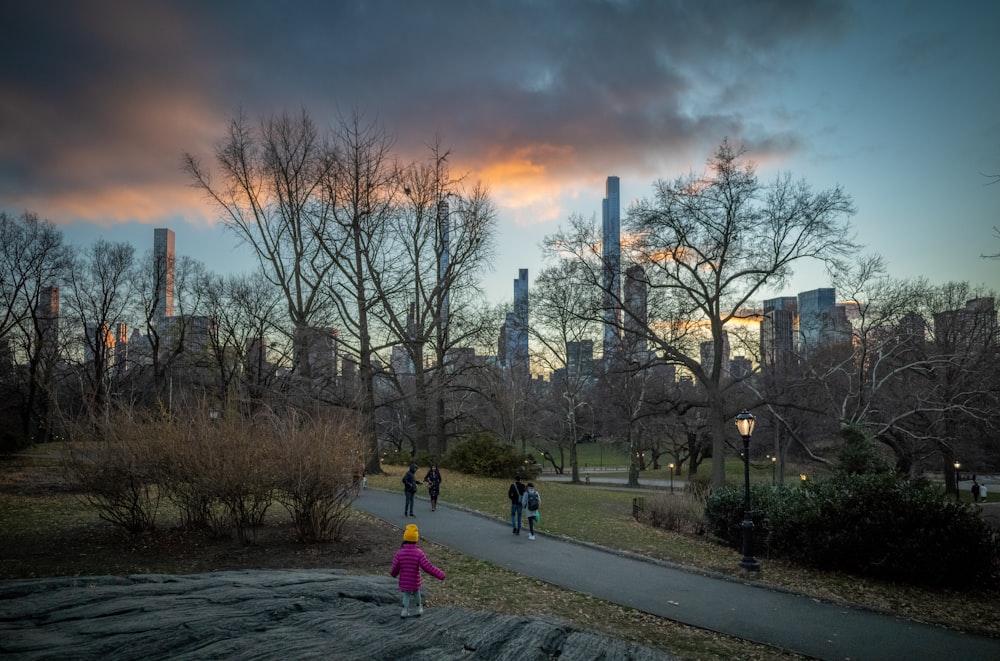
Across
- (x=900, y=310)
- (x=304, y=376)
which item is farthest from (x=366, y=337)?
(x=900, y=310)

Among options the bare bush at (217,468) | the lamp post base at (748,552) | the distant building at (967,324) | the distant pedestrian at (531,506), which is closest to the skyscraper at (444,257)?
the distant pedestrian at (531,506)

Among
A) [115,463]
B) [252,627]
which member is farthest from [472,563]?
[115,463]

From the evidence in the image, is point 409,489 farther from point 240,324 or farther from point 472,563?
point 240,324

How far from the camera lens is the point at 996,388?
28109mm

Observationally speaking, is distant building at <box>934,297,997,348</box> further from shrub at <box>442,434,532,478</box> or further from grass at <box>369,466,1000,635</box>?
shrub at <box>442,434,532,478</box>

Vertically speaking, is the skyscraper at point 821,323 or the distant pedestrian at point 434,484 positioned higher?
the skyscraper at point 821,323

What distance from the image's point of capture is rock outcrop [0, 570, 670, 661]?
5.77 m

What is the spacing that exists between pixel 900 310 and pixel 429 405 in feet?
90.9

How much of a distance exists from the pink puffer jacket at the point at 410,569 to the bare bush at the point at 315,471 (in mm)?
5187

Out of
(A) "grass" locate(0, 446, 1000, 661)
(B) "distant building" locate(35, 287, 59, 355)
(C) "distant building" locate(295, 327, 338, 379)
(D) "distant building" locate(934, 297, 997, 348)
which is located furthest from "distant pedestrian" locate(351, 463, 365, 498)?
(D) "distant building" locate(934, 297, 997, 348)

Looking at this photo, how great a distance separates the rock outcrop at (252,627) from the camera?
5773 mm

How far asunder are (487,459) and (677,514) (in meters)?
13.3

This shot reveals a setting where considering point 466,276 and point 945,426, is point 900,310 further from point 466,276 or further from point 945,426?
point 466,276

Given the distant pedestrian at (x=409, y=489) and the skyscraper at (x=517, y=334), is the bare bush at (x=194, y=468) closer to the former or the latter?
the distant pedestrian at (x=409, y=489)
